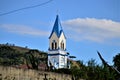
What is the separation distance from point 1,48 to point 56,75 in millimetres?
45352

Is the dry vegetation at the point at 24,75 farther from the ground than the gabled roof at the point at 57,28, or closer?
closer

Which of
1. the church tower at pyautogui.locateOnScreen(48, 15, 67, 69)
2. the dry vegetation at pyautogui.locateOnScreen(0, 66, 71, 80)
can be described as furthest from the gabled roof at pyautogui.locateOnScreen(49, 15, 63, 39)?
the dry vegetation at pyautogui.locateOnScreen(0, 66, 71, 80)

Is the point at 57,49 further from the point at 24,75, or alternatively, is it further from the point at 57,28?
the point at 24,75

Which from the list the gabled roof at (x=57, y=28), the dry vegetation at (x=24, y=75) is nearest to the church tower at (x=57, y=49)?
the gabled roof at (x=57, y=28)

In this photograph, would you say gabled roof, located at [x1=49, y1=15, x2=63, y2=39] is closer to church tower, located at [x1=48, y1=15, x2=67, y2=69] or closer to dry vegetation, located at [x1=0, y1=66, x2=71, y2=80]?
church tower, located at [x1=48, y1=15, x2=67, y2=69]

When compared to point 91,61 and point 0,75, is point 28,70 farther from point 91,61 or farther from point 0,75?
point 91,61

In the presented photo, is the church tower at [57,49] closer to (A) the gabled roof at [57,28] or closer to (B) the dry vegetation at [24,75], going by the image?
(A) the gabled roof at [57,28]

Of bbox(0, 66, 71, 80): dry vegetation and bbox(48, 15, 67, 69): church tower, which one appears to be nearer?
bbox(0, 66, 71, 80): dry vegetation

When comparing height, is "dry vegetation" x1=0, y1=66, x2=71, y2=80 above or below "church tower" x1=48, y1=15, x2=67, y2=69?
below

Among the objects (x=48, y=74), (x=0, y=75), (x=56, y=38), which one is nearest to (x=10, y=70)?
(x=0, y=75)

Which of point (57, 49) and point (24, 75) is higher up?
point (57, 49)

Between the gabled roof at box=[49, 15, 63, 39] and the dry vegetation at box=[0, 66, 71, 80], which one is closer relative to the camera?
the dry vegetation at box=[0, 66, 71, 80]

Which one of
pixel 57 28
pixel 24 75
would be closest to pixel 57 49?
pixel 57 28

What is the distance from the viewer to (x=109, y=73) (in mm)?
27406
